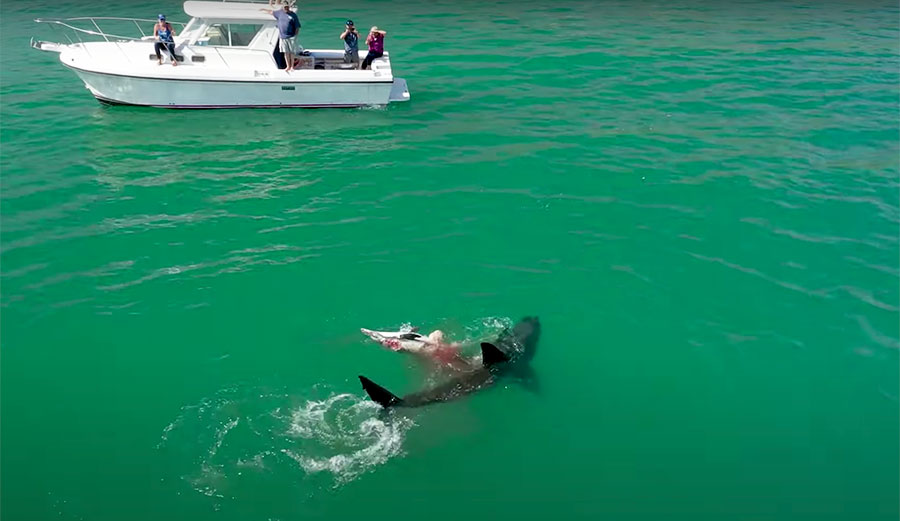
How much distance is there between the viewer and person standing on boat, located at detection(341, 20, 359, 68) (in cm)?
2261

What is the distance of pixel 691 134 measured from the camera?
2078cm

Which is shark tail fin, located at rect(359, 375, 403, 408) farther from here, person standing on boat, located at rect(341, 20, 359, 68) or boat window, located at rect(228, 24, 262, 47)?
boat window, located at rect(228, 24, 262, 47)

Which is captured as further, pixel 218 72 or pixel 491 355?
pixel 218 72

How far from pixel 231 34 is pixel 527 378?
16.3 metres

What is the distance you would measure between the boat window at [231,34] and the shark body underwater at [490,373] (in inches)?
585

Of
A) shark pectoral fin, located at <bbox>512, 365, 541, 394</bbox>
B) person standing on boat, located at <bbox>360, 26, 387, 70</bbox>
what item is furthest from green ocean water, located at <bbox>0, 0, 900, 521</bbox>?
person standing on boat, located at <bbox>360, 26, 387, 70</bbox>

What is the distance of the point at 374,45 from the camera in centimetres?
2247

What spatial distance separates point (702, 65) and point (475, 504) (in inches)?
911

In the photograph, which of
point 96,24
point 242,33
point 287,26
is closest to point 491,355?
point 287,26

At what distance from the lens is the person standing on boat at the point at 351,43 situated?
22609 mm

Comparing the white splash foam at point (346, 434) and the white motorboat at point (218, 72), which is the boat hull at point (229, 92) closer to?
the white motorboat at point (218, 72)

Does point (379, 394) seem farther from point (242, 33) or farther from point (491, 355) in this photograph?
point (242, 33)

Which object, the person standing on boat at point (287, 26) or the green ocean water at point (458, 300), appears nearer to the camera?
the green ocean water at point (458, 300)


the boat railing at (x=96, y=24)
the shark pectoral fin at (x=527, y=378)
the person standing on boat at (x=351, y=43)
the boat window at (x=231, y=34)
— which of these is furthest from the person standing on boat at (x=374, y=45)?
the shark pectoral fin at (x=527, y=378)
